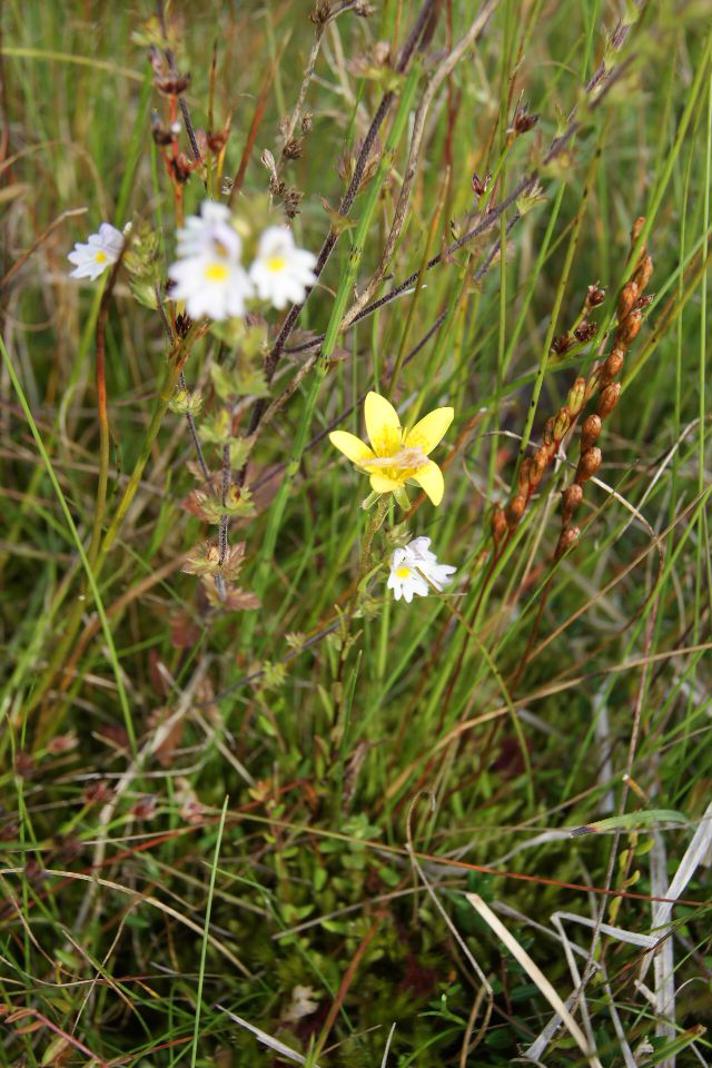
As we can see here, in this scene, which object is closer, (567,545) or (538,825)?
(567,545)

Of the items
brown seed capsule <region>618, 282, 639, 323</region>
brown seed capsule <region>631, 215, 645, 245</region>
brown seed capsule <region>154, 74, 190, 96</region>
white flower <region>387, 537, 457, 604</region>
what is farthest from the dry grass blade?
brown seed capsule <region>154, 74, 190, 96</region>

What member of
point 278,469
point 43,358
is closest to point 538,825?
point 278,469

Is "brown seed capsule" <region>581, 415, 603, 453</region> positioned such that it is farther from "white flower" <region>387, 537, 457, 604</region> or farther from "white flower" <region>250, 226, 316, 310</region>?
"white flower" <region>250, 226, 316, 310</region>

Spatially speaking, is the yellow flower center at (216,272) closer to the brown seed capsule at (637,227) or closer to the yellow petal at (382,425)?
the yellow petal at (382,425)

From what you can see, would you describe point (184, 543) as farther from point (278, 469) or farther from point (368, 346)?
point (368, 346)

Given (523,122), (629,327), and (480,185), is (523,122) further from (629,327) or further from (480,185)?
(629,327)

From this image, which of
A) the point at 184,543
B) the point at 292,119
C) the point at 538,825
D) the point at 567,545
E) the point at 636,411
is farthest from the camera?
the point at 636,411

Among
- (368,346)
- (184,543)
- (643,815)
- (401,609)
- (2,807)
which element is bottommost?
(643,815)
